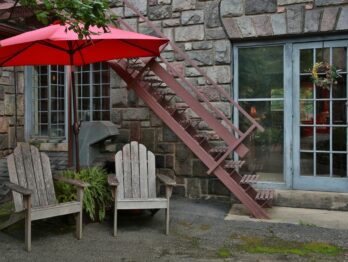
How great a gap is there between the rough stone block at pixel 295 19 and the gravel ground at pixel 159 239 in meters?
2.74

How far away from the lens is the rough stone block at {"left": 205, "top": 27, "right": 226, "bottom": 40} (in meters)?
6.24

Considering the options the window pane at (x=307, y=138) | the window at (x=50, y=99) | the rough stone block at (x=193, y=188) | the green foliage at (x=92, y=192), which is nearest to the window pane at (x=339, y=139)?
the window pane at (x=307, y=138)

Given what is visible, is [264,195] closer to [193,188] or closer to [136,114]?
[193,188]

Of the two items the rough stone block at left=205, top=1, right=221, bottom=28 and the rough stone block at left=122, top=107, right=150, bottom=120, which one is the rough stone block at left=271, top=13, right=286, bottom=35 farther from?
the rough stone block at left=122, top=107, right=150, bottom=120

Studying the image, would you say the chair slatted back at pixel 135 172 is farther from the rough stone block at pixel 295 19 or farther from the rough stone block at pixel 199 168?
the rough stone block at pixel 295 19

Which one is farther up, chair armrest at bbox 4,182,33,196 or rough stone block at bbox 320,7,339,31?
rough stone block at bbox 320,7,339,31

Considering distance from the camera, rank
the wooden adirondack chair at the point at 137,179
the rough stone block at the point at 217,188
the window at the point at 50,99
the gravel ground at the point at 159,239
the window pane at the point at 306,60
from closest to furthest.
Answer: the gravel ground at the point at 159,239 < the wooden adirondack chair at the point at 137,179 < the window pane at the point at 306,60 < the rough stone block at the point at 217,188 < the window at the point at 50,99

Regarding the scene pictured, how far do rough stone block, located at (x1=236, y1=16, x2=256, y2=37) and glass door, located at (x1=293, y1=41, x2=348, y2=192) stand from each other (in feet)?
2.21

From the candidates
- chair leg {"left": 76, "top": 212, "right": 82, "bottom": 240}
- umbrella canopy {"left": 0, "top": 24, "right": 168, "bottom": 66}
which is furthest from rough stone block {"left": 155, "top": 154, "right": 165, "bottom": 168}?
chair leg {"left": 76, "top": 212, "right": 82, "bottom": 240}

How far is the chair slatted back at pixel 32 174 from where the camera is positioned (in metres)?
4.42

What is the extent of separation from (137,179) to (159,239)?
31.3 inches

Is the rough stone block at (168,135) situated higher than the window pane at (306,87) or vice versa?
the window pane at (306,87)

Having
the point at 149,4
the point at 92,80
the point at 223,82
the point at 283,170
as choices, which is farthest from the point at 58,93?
the point at 283,170

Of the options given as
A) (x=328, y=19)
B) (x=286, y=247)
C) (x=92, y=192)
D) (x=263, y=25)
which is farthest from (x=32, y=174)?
(x=328, y=19)
